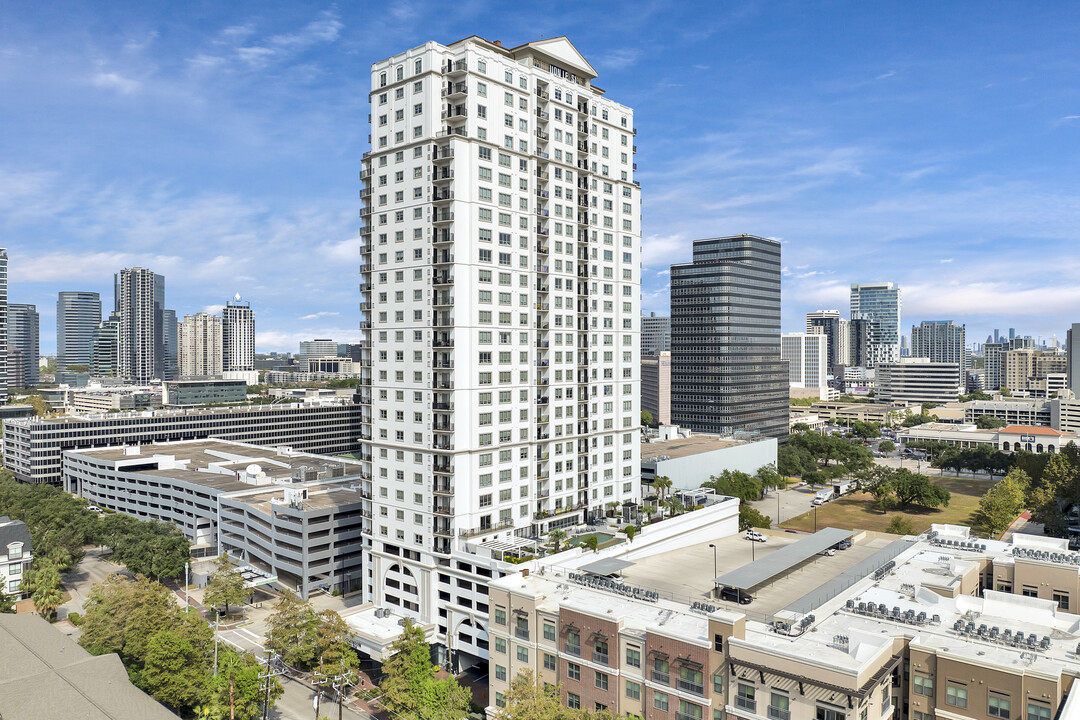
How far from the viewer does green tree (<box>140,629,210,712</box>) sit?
63500mm

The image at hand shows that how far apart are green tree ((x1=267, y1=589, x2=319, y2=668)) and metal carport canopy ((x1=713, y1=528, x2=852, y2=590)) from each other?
39507mm

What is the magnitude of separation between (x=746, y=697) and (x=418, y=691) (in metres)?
28.1

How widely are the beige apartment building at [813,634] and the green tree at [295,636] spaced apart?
19.0 meters

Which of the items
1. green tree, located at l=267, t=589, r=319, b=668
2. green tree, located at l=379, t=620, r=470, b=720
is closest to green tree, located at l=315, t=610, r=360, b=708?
green tree, located at l=267, t=589, r=319, b=668

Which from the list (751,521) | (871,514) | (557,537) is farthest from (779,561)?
(871,514)

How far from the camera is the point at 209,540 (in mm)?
122875

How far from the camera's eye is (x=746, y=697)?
47.9m

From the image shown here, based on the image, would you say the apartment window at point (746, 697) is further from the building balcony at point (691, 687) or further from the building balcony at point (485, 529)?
the building balcony at point (485, 529)

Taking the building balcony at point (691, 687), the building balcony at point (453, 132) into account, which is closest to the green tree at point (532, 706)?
the building balcony at point (691, 687)

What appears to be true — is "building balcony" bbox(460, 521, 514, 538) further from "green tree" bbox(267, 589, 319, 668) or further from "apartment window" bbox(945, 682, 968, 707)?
"apartment window" bbox(945, 682, 968, 707)

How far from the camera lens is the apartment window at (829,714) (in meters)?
43.3

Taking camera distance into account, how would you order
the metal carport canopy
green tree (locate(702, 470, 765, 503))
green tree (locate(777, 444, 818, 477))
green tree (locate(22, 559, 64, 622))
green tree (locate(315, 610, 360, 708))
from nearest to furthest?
the metal carport canopy
green tree (locate(315, 610, 360, 708))
green tree (locate(22, 559, 64, 622))
green tree (locate(702, 470, 765, 503))
green tree (locate(777, 444, 818, 477))

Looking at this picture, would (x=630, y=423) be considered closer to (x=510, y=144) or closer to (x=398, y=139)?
(x=510, y=144)

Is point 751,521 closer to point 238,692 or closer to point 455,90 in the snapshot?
point 455,90
